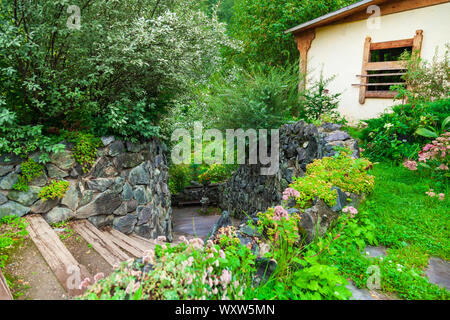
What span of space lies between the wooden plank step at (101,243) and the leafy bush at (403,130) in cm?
482

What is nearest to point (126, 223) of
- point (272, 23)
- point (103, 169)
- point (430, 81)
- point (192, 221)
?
point (103, 169)

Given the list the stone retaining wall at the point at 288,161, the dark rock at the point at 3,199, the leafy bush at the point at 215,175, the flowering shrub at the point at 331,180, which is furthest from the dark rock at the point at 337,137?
the leafy bush at the point at 215,175

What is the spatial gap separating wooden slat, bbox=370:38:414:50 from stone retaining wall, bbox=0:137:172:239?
749cm

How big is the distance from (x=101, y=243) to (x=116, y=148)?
4.71ft

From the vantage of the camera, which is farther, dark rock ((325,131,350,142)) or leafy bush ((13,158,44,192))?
dark rock ((325,131,350,142))

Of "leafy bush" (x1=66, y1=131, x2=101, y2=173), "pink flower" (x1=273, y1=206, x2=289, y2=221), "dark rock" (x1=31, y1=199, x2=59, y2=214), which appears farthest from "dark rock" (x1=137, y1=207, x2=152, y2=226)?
"pink flower" (x1=273, y1=206, x2=289, y2=221)

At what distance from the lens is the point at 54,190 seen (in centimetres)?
332

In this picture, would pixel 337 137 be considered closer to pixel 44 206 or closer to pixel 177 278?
pixel 177 278

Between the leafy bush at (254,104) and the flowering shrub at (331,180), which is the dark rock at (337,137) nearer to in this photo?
the flowering shrub at (331,180)

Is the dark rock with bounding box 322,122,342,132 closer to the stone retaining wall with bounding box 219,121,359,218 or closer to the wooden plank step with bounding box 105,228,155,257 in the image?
the stone retaining wall with bounding box 219,121,359,218

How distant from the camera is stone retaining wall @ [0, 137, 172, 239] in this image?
10.6ft

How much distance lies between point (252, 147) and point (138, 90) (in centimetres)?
353
